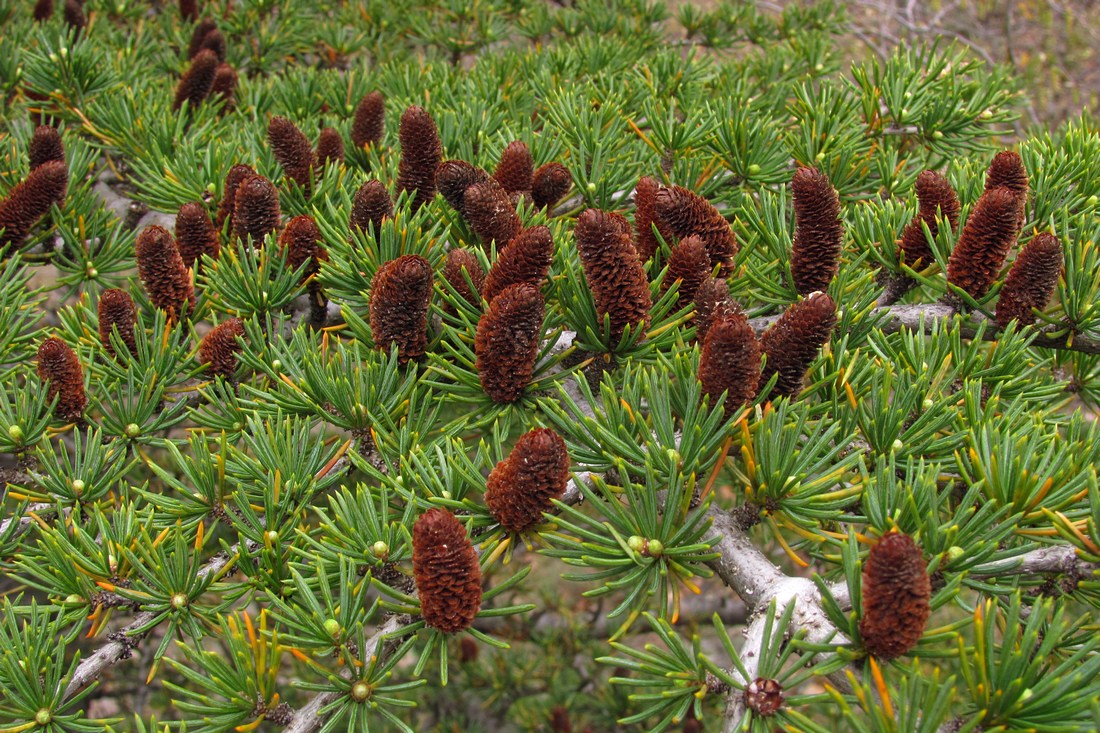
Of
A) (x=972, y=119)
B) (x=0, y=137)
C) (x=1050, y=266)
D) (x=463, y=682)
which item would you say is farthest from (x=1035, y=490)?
(x=463, y=682)

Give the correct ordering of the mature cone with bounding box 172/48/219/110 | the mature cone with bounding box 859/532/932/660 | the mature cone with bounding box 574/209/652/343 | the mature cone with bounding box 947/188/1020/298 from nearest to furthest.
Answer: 1. the mature cone with bounding box 859/532/932/660
2. the mature cone with bounding box 574/209/652/343
3. the mature cone with bounding box 947/188/1020/298
4. the mature cone with bounding box 172/48/219/110

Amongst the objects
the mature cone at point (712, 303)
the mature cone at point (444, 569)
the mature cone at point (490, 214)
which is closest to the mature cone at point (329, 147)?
the mature cone at point (490, 214)

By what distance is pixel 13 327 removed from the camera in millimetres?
1129

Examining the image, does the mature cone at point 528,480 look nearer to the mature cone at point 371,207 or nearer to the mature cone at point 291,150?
the mature cone at point 371,207

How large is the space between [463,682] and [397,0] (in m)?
1.91

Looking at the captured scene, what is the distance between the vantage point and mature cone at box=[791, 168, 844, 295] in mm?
967

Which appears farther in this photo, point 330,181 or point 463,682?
point 463,682

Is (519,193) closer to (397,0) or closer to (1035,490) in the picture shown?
(1035,490)

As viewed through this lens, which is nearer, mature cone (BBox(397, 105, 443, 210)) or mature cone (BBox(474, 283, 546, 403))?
mature cone (BBox(474, 283, 546, 403))

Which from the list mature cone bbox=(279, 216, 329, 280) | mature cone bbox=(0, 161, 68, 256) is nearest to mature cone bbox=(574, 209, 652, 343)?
mature cone bbox=(279, 216, 329, 280)

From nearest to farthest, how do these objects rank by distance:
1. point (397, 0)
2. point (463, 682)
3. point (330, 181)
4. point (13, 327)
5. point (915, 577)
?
point (915, 577), point (13, 327), point (330, 181), point (397, 0), point (463, 682)

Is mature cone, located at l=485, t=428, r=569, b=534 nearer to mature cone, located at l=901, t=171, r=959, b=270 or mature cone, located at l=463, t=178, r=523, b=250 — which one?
mature cone, located at l=463, t=178, r=523, b=250

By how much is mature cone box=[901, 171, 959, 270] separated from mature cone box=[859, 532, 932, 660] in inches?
21.4

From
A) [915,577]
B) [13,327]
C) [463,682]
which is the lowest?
[463,682]
